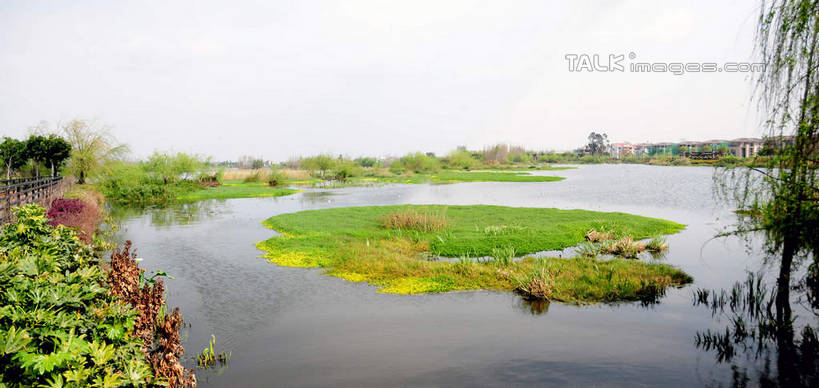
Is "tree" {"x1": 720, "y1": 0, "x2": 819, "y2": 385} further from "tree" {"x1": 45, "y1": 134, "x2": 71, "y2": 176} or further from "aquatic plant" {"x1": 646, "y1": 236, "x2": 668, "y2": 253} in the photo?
"tree" {"x1": 45, "y1": 134, "x2": 71, "y2": 176}

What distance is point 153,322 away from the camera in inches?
297

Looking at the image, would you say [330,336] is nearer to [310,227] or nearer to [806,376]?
[806,376]

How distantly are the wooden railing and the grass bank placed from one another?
8.53 m

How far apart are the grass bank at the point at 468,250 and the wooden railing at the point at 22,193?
853 cm

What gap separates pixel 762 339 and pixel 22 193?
24574 mm

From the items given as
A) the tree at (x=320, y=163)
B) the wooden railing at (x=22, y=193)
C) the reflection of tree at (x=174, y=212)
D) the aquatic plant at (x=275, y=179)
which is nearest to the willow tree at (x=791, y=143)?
the wooden railing at (x=22, y=193)

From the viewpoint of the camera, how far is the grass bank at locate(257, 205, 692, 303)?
12477 millimetres

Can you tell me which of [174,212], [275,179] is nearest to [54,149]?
[174,212]

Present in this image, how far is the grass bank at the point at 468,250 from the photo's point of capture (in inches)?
491

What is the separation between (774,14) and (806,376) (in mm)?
7213

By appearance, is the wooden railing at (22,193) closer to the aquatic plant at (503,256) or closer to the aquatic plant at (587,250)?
the aquatic plant at (503,256)

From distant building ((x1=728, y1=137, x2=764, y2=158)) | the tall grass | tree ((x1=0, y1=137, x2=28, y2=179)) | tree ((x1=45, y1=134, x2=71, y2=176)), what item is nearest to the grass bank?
distant building ((x1=728, y1=137, x2=764, y2=158))

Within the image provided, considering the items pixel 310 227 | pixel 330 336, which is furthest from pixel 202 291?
pixel 310 227

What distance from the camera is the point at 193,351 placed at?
8805 mm
